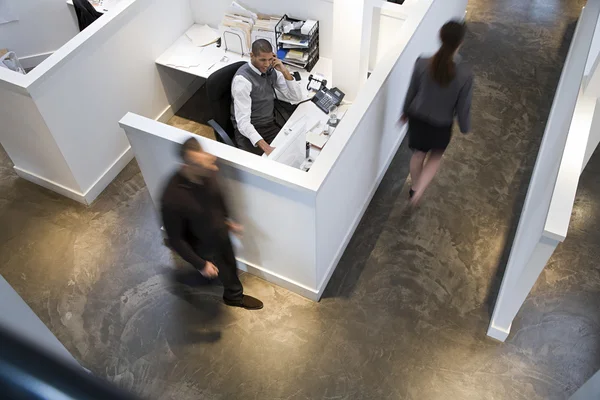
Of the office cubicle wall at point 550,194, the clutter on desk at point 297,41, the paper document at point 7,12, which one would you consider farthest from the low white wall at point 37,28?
the office cubicle wall at point 550,194

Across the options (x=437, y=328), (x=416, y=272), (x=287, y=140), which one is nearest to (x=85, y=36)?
(x=287, y=140)

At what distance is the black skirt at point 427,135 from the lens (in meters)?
3.77

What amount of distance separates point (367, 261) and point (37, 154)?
2699mm

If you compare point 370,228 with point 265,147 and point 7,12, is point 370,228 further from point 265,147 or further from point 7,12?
point 7,12

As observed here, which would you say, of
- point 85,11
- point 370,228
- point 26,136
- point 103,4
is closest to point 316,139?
point 370,228

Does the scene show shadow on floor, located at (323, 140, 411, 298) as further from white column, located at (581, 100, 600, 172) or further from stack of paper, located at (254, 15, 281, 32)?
stack of paper, located at (254, 15, 281, 32)

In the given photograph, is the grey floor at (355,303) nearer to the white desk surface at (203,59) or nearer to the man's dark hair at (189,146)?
the white desk surface at (203,59)

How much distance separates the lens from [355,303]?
3850 millimetres

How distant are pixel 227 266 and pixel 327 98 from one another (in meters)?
1.59

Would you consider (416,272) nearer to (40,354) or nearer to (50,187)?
(50,187)

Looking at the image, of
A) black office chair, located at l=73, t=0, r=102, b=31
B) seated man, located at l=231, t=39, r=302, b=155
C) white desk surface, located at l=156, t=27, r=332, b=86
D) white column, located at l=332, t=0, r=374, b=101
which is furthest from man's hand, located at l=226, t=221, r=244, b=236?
black office chair, located at l=73, t=0, r=102, b=31

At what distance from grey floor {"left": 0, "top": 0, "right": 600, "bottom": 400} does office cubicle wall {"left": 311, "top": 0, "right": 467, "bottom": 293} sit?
0.22 meters

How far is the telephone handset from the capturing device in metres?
4.22

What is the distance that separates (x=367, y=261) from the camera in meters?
4.08
